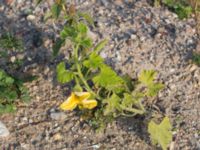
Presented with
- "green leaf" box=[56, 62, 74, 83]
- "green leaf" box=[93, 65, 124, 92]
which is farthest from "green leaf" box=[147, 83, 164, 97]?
"green leaf" box=[56, 62, 74, 83]

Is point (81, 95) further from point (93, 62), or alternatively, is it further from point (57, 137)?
point (57, 137)

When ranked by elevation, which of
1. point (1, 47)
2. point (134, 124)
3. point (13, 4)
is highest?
point (13, 4)

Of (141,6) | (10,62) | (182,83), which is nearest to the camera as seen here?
(182,83)

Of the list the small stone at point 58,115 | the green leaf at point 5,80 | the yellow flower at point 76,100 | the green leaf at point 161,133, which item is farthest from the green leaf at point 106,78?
the green leaf at point 5,80

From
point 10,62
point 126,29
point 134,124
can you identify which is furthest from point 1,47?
point 134,124

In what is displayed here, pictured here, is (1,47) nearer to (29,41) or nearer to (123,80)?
(29,41)

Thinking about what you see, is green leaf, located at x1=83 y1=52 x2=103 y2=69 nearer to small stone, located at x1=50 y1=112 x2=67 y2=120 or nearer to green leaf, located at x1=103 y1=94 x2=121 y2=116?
green leaf, located at x1=103 y1=94 x2=121 y2=116

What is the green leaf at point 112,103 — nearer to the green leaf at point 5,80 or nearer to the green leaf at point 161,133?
the green leaf at point 161,133

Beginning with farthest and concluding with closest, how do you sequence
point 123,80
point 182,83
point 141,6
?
1. point 141,6
2. point 182,83
3. point 123,80
